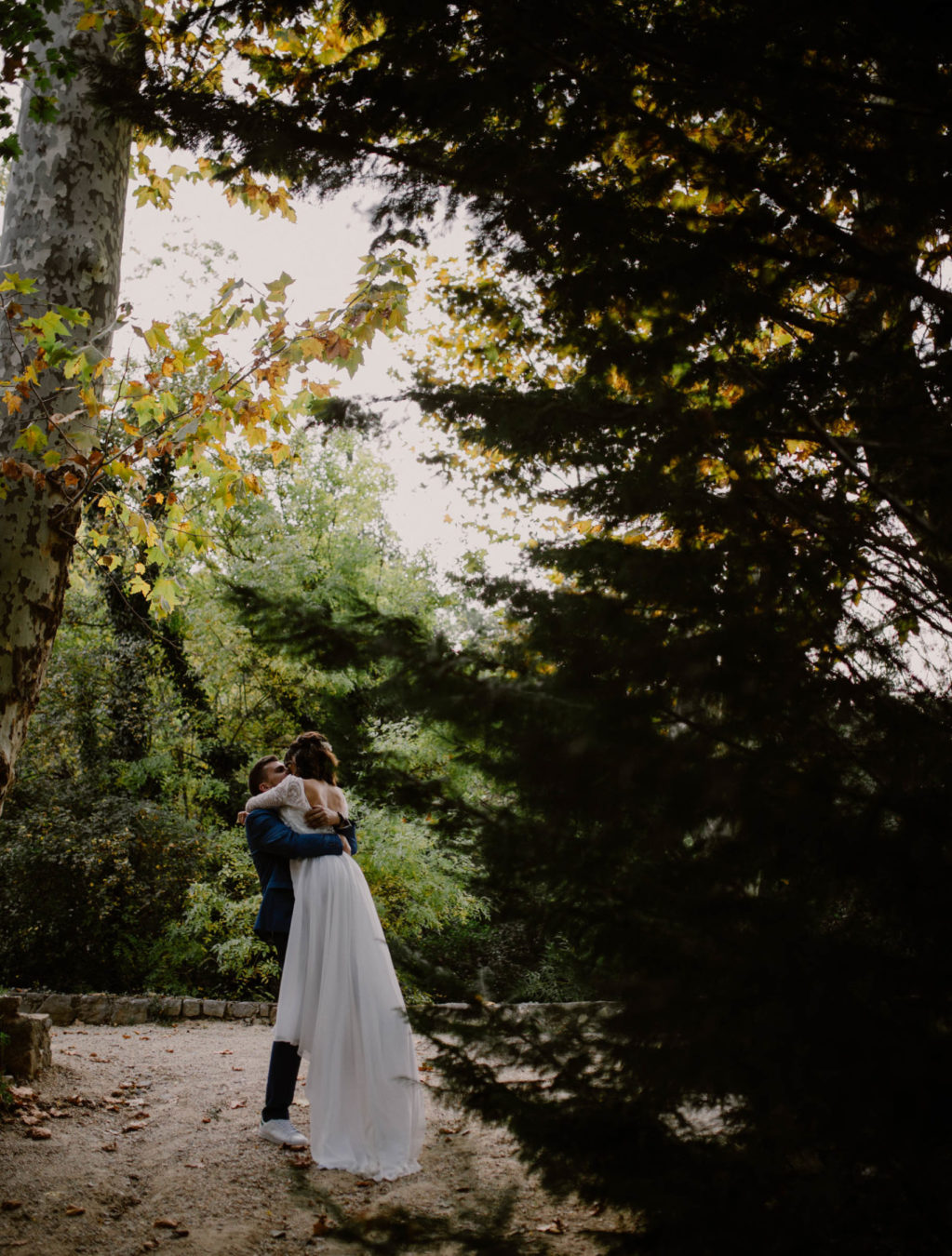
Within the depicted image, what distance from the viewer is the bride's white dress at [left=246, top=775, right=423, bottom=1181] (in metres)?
3.31

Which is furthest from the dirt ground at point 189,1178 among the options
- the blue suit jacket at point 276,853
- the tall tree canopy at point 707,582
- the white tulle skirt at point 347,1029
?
the blue suit jacket at point 276,853

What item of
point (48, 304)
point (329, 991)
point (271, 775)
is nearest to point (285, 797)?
Result: point (271, 775)

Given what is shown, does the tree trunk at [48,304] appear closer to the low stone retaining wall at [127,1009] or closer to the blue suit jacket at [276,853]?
the blue suit jacket at [276,853]

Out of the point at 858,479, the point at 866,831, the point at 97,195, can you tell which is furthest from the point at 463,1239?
the point at 97,195

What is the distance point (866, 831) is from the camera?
131cm

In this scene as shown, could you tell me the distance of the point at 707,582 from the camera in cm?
151

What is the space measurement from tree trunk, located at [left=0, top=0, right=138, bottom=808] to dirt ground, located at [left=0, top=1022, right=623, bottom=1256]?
1.71 m

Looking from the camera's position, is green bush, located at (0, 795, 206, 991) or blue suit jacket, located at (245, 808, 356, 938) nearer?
blue suit jacket, located at (245, 808, 356, 938)

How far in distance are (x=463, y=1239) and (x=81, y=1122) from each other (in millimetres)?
3740

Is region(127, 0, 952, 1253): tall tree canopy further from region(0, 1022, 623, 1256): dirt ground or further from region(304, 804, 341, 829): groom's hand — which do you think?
region(304, 804, 341, 829): groom's hand

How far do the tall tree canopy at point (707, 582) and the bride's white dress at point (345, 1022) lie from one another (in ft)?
6.68

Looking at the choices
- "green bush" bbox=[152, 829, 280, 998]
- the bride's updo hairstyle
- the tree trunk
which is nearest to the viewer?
the tree trunk

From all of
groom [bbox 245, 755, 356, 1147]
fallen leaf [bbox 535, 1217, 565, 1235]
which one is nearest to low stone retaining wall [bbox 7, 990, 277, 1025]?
groom [bbox 245, 755, 356, 1147]

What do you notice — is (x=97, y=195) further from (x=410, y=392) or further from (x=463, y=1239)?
(x=463, y=1239)
